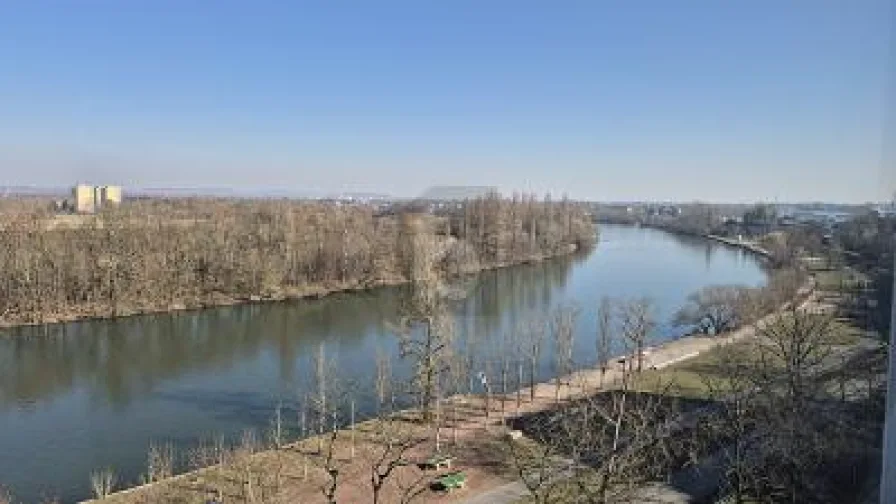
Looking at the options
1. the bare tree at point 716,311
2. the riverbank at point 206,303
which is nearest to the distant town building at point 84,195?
the riverbank at point 206,303

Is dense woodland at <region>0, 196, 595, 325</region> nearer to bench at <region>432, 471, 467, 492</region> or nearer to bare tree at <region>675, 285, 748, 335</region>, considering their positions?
bare tree at <region>675, 285, 748, 335</region>

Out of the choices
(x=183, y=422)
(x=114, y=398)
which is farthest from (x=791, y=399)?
(x=114, y=398)

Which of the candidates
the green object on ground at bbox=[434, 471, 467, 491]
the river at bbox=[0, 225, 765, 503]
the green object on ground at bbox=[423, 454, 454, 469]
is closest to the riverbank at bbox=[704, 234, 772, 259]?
the river at bbox=[0, 225, 765, 503]

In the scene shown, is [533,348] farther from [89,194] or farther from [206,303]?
[89,194]

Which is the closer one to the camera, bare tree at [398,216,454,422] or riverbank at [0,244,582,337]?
bare tree at [398,216,454,422]

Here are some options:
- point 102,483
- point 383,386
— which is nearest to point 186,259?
point 383,386

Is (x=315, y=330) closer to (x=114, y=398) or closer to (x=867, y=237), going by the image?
(x=114, y=398)
